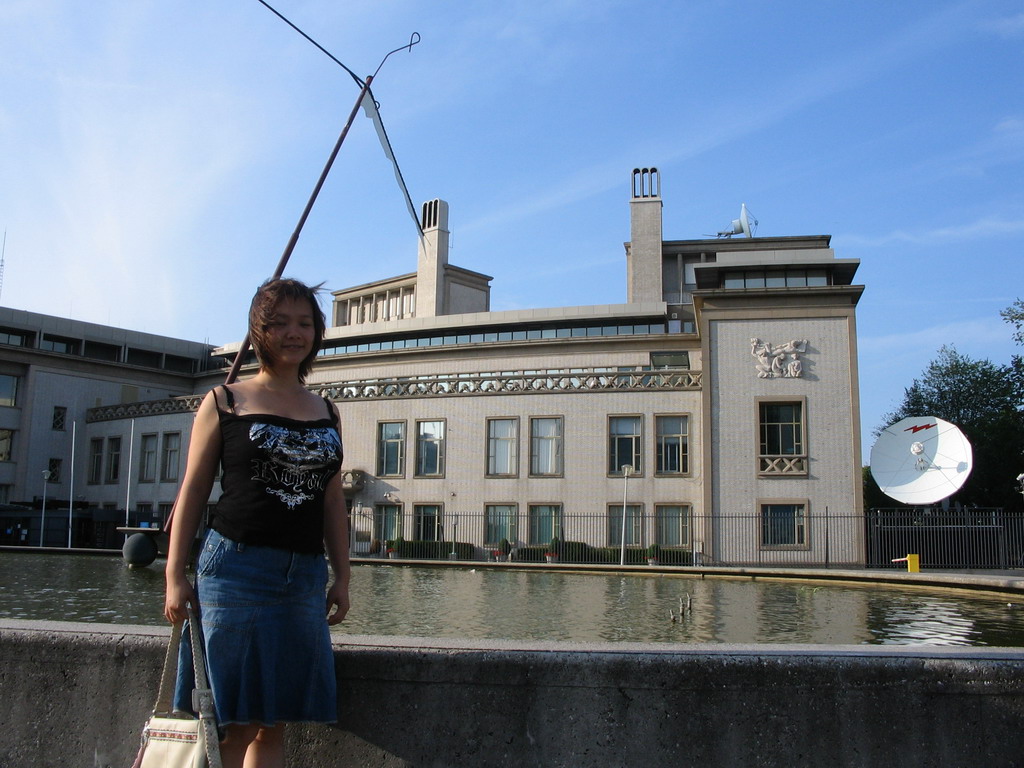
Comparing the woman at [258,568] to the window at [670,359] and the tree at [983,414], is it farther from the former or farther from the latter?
the tree at [983,414]

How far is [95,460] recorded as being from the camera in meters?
51.1

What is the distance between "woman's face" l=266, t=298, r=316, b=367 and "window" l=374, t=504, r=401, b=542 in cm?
3628

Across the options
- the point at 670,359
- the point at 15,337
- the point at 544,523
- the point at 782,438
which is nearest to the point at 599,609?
the point at 782,438

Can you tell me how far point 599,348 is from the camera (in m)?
44.9

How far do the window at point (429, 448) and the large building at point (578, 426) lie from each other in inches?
3.7

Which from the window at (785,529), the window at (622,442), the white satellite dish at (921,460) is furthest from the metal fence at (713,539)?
the white satellite dish at (921,460)

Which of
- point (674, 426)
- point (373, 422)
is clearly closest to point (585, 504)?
point (674, 426)

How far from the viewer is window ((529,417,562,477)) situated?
125 ft

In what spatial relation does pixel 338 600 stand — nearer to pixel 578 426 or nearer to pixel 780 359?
pixel 780 359

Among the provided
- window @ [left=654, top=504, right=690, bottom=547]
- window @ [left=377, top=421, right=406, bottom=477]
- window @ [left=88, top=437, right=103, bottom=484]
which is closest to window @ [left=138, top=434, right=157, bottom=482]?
window @ [left=88, top=437, right=103, bottom=484]

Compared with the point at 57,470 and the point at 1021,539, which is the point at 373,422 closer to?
the point at 57,470

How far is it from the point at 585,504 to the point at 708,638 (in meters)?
28.4

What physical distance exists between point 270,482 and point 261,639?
52cm

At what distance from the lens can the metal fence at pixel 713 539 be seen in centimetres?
3128
